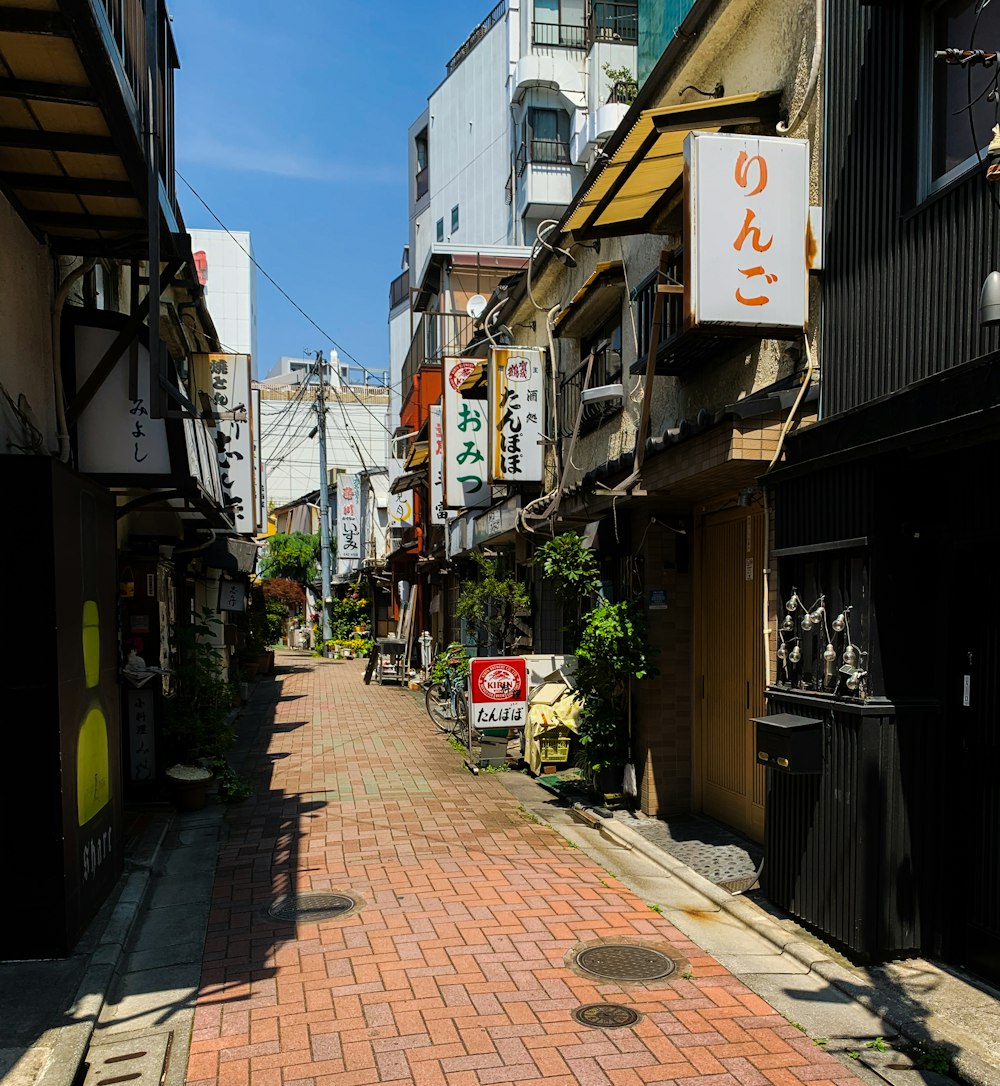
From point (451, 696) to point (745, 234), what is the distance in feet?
39.9

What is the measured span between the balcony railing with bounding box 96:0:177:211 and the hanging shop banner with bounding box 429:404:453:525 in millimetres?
10909

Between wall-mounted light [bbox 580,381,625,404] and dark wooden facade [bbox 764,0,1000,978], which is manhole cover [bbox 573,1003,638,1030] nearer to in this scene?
dark wooden facade [bbox 764,0,1000,978]

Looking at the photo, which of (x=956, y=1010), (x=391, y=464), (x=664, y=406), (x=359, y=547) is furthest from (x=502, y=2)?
(x=956, y=1010)

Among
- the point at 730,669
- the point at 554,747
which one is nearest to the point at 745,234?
the point at 730,669

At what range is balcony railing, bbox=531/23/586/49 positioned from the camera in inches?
1176

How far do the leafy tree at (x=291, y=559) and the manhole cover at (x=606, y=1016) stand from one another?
144ft

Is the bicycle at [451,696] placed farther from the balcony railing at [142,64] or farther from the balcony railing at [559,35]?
the balcony railing at [559,35]

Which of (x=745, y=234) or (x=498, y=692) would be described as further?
(x=498, y=692)

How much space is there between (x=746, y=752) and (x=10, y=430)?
6.62 metres

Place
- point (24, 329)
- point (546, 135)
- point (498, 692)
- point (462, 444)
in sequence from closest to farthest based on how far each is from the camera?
1. point (24, 329)
2. point (498, 692)
3. point (462, 444)
4. point (546, 135)

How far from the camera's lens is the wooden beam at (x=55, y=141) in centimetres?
574

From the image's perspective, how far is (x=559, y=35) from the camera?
3009 centimetres

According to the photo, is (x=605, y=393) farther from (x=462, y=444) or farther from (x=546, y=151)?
(x=546, y=151)

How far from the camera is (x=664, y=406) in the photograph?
9445 millimetres
